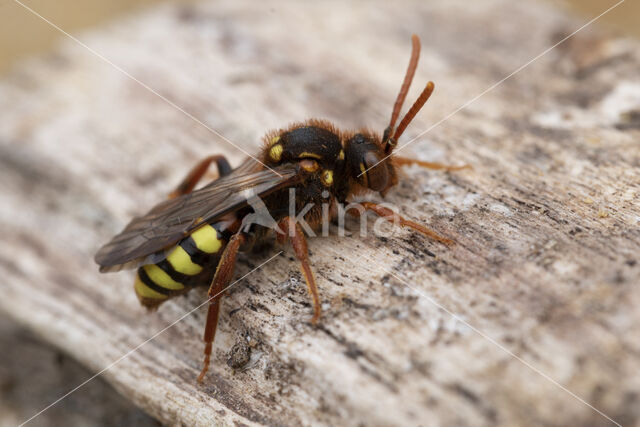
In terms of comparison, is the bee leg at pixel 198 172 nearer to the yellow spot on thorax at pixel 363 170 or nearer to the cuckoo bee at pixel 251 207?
the cuckoo bee at pixel 251 207

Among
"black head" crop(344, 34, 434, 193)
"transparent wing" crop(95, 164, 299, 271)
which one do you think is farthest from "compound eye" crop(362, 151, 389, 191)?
"transparent wing" crop(95, 164, 299, 271)

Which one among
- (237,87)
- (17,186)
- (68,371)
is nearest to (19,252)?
(17,186)

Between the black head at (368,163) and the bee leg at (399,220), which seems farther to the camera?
the black head at (368,163)

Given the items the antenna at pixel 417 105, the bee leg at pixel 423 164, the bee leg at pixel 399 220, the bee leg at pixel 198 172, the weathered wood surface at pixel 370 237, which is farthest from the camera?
the bee leg at pixel 198 172

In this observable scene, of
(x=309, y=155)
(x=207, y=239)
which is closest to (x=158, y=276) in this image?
(x=207, y=239)

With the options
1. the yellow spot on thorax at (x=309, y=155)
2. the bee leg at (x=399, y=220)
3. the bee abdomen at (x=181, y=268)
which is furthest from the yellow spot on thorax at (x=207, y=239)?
the bee leg at (x=399, y=220)

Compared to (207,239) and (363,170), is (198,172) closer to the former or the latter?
(207,239)

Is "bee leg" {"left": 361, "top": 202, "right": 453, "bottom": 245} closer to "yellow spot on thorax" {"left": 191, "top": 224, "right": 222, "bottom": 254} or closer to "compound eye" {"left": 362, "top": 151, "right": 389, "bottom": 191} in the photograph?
"compound eye" {"left": 362, "top": 151, "right": 389, "bottom": 191}

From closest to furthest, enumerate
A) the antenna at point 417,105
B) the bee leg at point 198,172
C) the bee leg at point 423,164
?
the antenna at point 417,105 < the bee leg at point 423,164 < the bee leg at point 198,172
